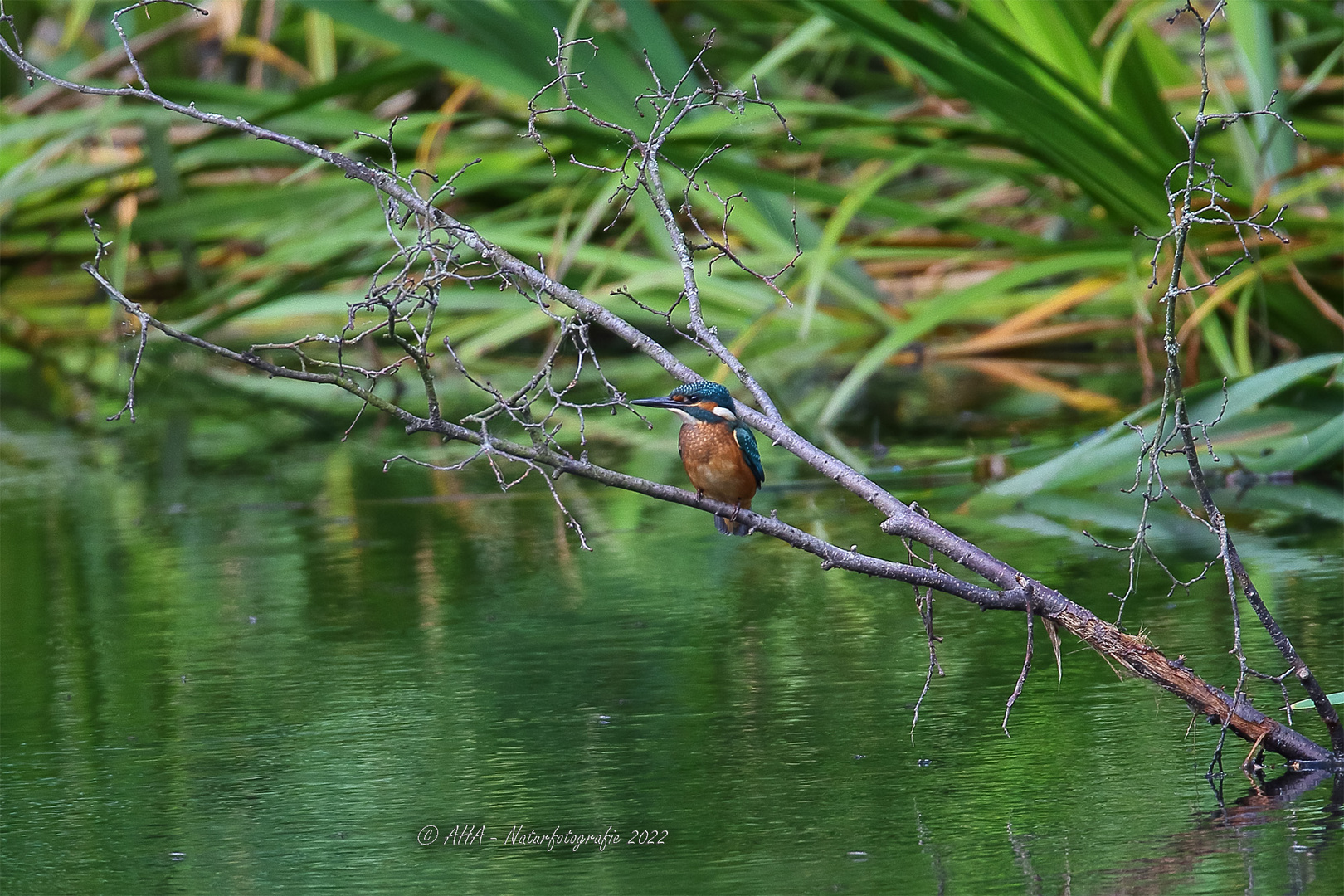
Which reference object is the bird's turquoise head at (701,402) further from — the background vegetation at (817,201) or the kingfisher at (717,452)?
the background vegetation at (817,201)

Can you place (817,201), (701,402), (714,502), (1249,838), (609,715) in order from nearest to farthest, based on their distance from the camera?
1. (1249,838)
2. (714,502)
3. (609,715)
4. (701,402)
5. (817,201)

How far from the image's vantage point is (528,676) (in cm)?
306

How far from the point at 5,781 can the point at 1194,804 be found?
164 centimetres

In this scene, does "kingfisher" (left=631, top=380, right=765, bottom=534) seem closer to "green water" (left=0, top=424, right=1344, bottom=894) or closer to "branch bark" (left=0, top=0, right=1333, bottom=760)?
"green water" (left=0, top=424, right=1344, bottom=894)

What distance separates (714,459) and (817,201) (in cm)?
299

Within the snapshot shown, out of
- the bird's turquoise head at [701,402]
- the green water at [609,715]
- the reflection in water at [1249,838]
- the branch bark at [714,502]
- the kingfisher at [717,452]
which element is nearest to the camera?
the reflection in water at [1249,838]

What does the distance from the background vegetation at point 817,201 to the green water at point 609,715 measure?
667 mm

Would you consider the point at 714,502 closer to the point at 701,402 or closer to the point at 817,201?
the point at 701,402

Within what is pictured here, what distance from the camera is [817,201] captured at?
5961 mm

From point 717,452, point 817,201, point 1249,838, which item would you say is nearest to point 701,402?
point 717,452

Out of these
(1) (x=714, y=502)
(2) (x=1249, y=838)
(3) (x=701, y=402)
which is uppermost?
(3) (x=701, y=402)

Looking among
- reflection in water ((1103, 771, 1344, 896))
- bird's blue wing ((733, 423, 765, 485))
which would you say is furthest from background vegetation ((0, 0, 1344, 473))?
reflection in water ((1103, 771, 1344, 896))

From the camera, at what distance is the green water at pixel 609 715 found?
6.93 ft

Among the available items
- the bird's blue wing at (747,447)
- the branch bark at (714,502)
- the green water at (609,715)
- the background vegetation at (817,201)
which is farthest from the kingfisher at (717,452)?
the background vegetation at (817,201)
